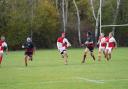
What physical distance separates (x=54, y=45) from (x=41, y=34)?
3.06 m

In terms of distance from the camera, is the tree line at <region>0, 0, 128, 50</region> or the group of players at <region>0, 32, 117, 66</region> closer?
the group of players at <region>0, 32, 117, 66</region>

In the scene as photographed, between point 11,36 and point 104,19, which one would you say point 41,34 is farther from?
point 104,19

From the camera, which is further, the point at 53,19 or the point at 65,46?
the point at 53,19

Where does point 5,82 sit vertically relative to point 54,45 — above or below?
above

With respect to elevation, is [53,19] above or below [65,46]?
below

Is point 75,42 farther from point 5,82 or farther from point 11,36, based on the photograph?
point 5,82

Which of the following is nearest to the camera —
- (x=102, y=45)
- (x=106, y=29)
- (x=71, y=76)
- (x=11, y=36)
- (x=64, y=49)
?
(x=71, y=76)

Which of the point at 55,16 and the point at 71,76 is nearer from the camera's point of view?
the point at 71,76

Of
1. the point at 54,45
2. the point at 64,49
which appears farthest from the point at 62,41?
the point at 54,45

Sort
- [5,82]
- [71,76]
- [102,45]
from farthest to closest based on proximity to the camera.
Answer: [102,45], [71,76], [5,82]

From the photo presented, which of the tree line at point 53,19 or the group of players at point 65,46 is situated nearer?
the group of players at point 65,46

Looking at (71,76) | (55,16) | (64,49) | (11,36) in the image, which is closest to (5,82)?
(71,76)

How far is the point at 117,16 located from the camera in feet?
233

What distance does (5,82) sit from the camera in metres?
18.5
